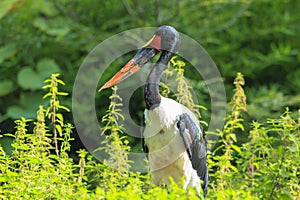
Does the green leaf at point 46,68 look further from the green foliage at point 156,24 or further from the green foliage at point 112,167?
the green foliage at point 112,167

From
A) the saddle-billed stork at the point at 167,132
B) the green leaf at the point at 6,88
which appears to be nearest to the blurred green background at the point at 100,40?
the green leaf at the point at 6,88

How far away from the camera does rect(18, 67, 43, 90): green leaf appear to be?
864cm

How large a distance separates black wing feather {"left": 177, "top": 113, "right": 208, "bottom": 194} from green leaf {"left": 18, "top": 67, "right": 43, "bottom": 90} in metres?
→ 3.55

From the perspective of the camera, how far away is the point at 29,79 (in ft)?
28.6

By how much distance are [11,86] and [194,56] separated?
6.94ft

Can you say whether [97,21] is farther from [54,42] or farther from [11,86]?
[11,86]

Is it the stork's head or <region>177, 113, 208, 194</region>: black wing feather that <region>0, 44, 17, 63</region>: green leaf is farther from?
<region>177, 113, 208, 194</region>: black wing feather

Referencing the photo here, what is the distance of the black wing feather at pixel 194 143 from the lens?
207 inches

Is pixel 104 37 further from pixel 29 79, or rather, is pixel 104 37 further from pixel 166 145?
pixel 166 145

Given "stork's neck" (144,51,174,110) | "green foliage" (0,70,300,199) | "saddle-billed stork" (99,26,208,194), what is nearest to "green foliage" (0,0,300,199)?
"green foliage" (0,70,300,199)

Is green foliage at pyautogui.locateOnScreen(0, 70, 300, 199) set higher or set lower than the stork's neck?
lower

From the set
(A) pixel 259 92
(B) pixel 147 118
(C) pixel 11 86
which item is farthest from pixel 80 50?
(B) pixel 147 118

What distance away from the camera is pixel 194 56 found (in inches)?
352

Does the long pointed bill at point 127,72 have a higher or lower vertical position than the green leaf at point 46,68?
lower
